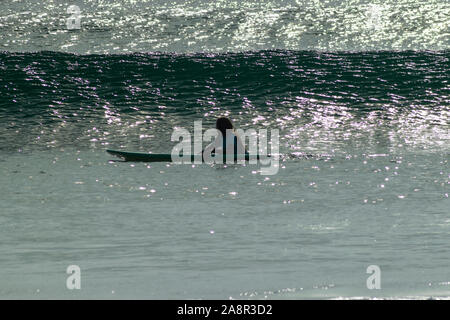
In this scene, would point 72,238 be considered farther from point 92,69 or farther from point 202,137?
point 92,69

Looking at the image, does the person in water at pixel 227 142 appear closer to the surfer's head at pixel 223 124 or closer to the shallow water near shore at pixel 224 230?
the surfer's head at pixel 223 124

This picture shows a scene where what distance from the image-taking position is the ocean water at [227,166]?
12539 millimetres

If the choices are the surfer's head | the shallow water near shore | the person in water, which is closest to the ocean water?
the shallow water near shore

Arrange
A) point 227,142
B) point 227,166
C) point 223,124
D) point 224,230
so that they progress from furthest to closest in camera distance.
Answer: point 227,142, point 227,166, point 223,124, point 224,230

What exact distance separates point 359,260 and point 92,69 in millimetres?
45200

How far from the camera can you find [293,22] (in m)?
76.1

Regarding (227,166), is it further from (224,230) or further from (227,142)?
(224,230)

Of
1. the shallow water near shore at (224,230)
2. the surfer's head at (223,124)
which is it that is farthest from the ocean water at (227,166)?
the surfer's head at (223,124)

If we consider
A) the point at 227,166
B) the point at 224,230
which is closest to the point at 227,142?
the point at 227,166

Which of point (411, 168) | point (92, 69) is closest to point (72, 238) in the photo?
point (411, 168)

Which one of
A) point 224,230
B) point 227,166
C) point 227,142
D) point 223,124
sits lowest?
point 227,166

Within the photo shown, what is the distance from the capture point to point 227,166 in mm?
28312

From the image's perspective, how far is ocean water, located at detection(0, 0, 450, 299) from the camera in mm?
12539

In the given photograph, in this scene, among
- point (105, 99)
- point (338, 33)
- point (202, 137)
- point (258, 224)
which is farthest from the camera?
point (338, 33)
